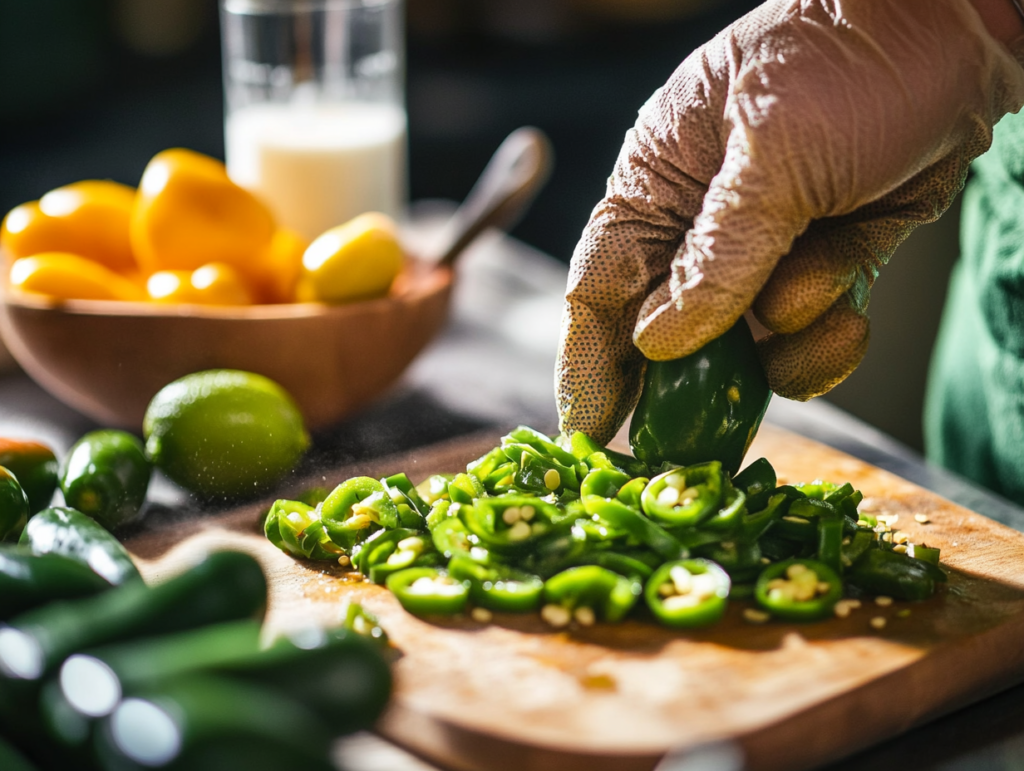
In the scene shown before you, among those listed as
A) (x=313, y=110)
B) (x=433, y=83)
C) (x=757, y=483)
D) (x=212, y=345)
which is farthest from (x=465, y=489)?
(x=433, y=83)

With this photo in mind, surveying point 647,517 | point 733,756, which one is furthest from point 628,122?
point 733,756

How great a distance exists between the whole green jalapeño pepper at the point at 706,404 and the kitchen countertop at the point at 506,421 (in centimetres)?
33

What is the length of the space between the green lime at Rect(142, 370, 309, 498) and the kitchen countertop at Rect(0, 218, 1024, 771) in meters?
0.08

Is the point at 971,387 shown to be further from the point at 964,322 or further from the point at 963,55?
the point at 963,55

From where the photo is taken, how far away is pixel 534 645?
3.07 ft

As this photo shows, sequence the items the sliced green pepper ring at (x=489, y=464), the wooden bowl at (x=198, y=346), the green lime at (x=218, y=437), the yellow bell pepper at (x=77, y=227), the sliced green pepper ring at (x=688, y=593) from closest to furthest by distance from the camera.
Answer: the sliced green pepper ring at (x=688, y=593), the sliced green pepper ring at (x=489, y=464), the green lime at (x=218, y=437), the wooden bowl at (x=198, y=346), the yellow bell pepper at (x=77, y=227)

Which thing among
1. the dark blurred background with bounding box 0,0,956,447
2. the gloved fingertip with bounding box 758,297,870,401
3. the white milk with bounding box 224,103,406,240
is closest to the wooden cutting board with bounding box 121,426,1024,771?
the gloved fingertip with bounding box 758,297,870,401

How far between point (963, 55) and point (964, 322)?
63 centimetres

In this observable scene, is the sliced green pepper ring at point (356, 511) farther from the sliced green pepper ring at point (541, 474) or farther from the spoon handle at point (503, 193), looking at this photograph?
the spoon handle at point (503, 193)

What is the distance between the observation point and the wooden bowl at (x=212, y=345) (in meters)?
1.45

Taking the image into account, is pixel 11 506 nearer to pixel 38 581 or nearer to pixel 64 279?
pixel 38 581

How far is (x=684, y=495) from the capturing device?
103 centimetres

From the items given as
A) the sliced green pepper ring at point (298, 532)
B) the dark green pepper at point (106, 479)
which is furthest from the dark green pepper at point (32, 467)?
the sliced green pepper ring at point (298, 532)

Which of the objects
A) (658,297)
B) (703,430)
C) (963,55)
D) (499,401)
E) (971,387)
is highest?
(963,55)
